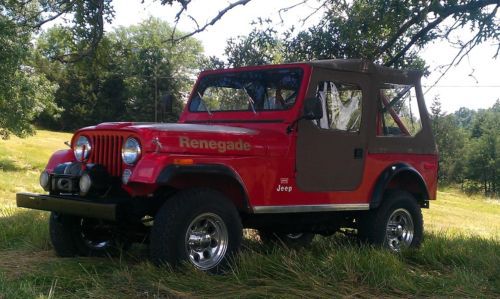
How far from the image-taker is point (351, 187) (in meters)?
6.21

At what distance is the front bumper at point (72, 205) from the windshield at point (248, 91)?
2092 millimetres

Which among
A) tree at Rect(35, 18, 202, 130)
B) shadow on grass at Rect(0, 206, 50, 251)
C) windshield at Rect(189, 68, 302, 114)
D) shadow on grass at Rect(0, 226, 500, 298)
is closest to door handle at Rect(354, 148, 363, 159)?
windshield at Rect(189, 68, 302, 114)

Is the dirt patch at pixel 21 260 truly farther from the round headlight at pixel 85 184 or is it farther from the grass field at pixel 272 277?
the round headlight at pixel 85 184

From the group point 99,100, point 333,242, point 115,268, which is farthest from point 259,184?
point 99,100

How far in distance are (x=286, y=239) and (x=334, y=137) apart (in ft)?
5.40

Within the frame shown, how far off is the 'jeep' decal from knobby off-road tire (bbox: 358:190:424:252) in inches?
77.3

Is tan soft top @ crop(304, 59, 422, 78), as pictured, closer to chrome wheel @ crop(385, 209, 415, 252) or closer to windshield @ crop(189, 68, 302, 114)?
windshield @ crop(189, 68, 302, 114)

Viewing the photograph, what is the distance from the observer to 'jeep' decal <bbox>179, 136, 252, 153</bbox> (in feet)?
15.9

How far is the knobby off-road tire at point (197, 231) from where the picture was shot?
15.3 ft

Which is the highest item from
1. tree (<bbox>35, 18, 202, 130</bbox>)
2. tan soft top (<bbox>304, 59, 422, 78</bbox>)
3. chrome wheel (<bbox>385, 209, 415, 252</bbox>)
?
tree (<bbox>35, 18, 202, 130</bbox>)

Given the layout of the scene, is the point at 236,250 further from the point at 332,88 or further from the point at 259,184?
the point at 332,88

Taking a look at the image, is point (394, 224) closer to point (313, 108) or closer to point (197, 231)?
point (313, 108)

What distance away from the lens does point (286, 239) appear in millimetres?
7117

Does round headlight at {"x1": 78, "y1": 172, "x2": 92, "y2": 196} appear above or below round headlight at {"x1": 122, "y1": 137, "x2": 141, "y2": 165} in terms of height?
below
